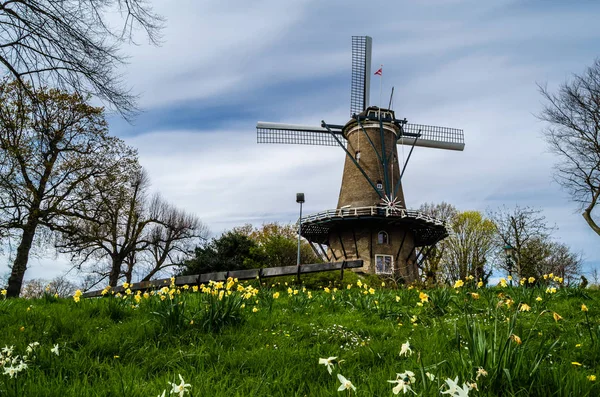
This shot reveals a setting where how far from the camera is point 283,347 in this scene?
3959 millimetres

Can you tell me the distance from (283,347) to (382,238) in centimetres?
2470

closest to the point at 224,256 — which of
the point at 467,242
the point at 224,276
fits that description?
the point at 224,276

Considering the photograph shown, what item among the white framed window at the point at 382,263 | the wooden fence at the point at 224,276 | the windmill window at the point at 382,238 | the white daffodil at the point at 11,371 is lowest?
the white daffodil at the point at 11,371

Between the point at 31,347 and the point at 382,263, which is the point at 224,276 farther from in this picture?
the point at 382,263

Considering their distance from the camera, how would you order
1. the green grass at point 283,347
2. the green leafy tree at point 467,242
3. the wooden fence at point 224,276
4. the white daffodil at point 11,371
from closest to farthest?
1. the green grass at point 283,347
2. the white daffodil at point 11,371
3. the wooden fence at point 224,276
4. the green leafy tree at point 467,242

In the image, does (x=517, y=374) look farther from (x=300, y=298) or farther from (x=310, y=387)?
(x=300, y=298)

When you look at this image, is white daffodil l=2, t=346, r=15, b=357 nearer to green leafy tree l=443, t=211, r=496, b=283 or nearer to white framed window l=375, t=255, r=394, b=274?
white framed window l=375, t=255, r=394, b=274

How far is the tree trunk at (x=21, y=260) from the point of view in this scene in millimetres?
18047

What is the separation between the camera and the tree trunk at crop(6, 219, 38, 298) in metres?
18.0

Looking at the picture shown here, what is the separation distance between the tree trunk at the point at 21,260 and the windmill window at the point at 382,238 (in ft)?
61.9

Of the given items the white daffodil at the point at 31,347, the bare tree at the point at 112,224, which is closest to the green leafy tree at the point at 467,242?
the bare tree at the point at 112,224

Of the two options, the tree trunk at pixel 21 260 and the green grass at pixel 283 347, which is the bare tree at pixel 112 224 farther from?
the green grass at pixel 283 347

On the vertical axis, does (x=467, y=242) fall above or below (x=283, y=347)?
above

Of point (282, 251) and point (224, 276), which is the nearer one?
point (224, 276)
